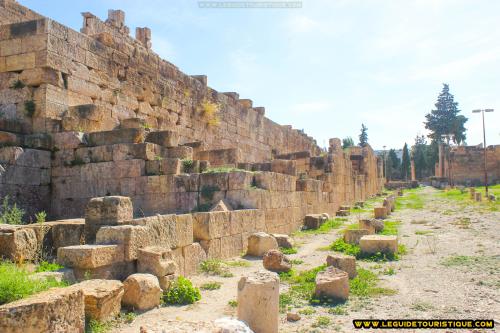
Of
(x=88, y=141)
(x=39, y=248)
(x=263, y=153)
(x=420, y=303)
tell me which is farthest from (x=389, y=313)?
(x=263, y=153)

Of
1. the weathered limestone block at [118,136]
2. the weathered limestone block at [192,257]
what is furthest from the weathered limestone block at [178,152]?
the weathered limestone block at [192,257]

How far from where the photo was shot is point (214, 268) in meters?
8.02

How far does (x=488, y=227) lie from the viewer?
13.0 metres

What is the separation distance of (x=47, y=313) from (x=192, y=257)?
4.28m

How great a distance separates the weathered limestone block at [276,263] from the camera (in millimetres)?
7977

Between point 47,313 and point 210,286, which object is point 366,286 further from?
point 47,313

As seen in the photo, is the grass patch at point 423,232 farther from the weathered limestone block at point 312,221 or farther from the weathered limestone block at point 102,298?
the weathered limestone block at point 102,298

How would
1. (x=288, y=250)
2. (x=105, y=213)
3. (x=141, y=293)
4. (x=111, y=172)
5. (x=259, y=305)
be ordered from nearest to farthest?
(x=259, y=305) → (x=141, y=293) → (x=105, y=213) → (x=288, y=250) → (x=111, y=172)

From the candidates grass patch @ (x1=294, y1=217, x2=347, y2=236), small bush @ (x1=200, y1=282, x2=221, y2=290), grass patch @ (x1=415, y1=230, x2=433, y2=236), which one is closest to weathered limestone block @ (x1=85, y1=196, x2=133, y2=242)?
small bush @ (x1=200, y1=282, x2=221, y2=290)

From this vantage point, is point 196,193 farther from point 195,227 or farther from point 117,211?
point 117,211

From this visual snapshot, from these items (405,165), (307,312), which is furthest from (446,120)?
(307,312)

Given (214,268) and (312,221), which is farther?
(312,221)

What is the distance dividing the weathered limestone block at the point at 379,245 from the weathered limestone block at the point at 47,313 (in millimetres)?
6609

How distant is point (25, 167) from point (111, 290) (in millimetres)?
6702
